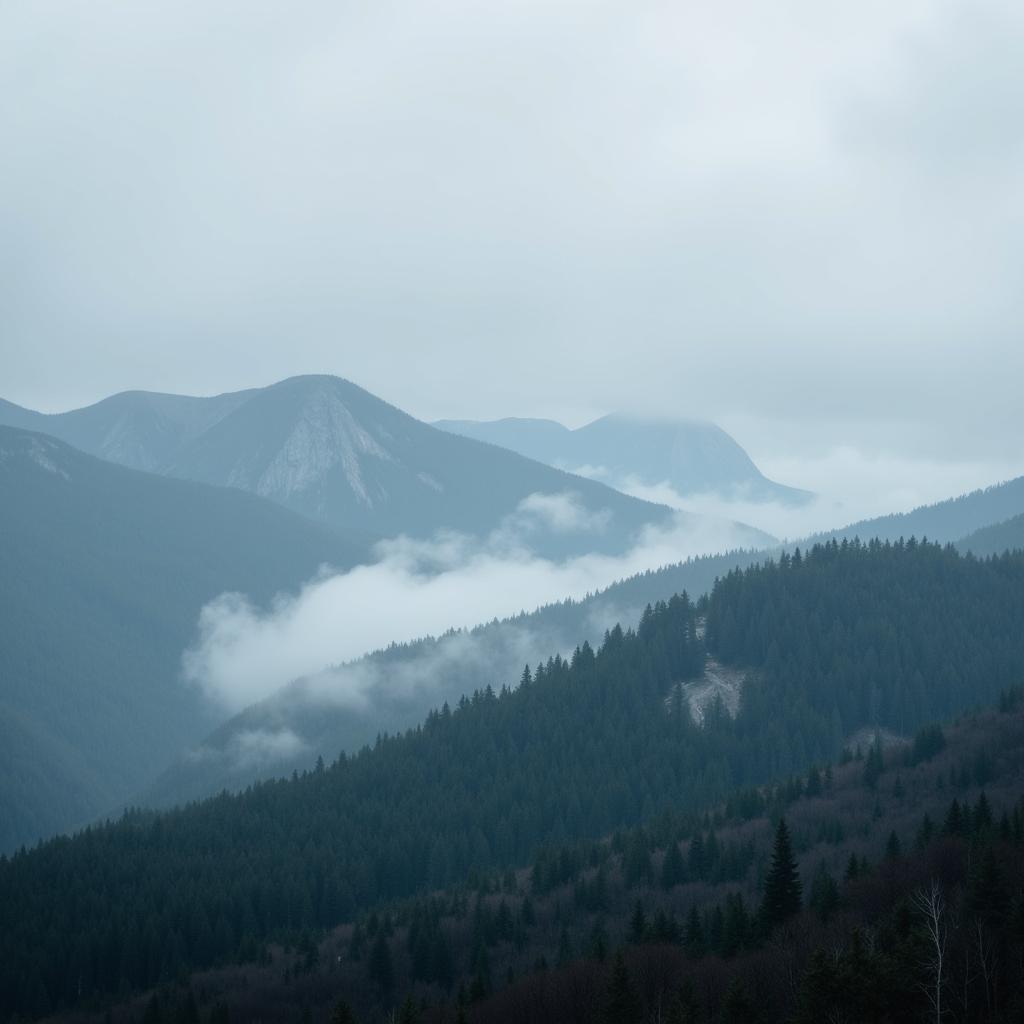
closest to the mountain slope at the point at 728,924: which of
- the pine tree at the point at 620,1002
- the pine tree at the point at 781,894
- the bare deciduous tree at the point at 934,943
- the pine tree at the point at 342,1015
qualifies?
the pine tree at the point at 620,1002

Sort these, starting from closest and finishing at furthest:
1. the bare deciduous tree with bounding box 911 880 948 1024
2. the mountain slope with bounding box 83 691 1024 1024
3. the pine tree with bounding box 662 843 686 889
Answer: the bare deciduous tree with bounding box 911 880 948 1024 < the mountain slope with bounding box 83 691 1024 1024 < the pine tree with bounding box 662 843 686 889

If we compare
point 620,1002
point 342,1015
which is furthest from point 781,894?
point 342,1015

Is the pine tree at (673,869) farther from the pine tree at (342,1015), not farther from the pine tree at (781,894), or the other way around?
the pine tree at (342,1015)

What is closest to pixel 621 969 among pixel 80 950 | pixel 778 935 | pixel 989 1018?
pixel 778 935

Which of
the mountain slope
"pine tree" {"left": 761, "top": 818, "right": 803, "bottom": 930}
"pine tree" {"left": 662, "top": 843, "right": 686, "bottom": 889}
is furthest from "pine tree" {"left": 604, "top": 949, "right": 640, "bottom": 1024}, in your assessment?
"pine tree" {"left": 662, "top": 843, "right": 686, "bottom": 889}

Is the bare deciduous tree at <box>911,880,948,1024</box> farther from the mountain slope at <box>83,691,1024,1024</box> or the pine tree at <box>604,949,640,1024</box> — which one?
the pine tree at <box>604,949,640,1024</box>

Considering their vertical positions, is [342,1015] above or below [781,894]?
above

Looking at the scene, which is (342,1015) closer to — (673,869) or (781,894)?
(781,894)

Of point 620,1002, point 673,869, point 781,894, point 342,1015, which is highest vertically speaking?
point 342,1015

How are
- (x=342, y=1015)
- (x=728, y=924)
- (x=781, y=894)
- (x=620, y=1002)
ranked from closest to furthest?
(x=342, y=1015)
(x=620, y=1002)
(x=781, y=894)
(x=728, y=924)

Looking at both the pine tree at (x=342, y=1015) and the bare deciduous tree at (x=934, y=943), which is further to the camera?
the pine tree at (x=342, y=1015)

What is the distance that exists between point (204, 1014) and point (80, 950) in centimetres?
4142

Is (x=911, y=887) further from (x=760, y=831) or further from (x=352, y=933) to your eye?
(x=352, y=933)

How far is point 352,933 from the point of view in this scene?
168 m
